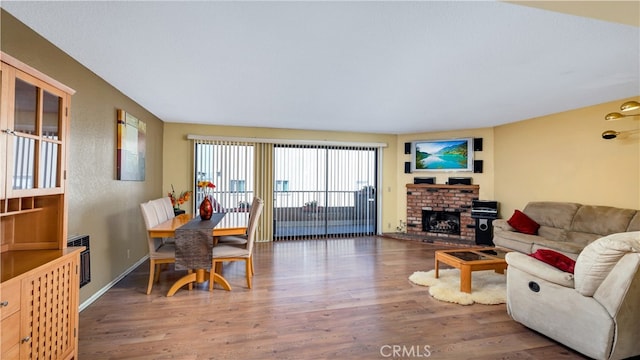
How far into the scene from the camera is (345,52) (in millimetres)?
2400

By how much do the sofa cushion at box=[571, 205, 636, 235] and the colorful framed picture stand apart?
6273 millimetres

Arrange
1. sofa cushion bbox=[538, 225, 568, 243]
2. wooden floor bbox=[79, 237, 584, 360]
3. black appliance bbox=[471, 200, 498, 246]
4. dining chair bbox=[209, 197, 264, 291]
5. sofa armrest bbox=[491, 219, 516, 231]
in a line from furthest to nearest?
black appliance bbox=[471, 200, 498, 246], sofa armrest bbox=[491, 219, 516, 231], sofa cushion bbox=[538, 225, 568, 243], dining chair bbox=[209, 197, 264, 291], wooden floor bbox=[79, 237, 584, 360]

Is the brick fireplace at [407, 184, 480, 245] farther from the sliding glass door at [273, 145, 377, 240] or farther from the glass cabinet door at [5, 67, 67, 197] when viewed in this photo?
the glass cabinet door at [5, 67, 67, 197]

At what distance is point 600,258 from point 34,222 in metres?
3.88

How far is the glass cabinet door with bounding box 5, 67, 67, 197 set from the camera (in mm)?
1521

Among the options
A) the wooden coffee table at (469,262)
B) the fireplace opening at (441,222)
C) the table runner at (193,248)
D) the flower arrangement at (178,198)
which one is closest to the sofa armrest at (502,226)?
the fireplace opening at (441,222)

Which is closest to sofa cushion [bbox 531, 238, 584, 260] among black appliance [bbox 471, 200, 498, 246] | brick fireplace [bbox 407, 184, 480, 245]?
black appliance [bbox 471, 200, 498, 246]

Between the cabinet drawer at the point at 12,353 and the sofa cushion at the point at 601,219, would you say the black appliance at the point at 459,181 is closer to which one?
the sofa cushion at the point at 601,219

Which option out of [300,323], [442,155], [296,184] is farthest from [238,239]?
[442,155]

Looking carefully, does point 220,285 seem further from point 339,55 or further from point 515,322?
point 515,322

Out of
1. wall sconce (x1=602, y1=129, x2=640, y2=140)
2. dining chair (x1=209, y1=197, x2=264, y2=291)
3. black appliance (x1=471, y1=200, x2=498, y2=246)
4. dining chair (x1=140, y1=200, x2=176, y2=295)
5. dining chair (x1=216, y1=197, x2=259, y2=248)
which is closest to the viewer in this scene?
dining chair (x1=140, y1=200, x2=176, y2=295)

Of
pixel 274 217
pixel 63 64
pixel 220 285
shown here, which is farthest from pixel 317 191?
pixel 63 64

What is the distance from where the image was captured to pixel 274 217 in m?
5.96

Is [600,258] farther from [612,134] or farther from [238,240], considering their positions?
[238,240]
